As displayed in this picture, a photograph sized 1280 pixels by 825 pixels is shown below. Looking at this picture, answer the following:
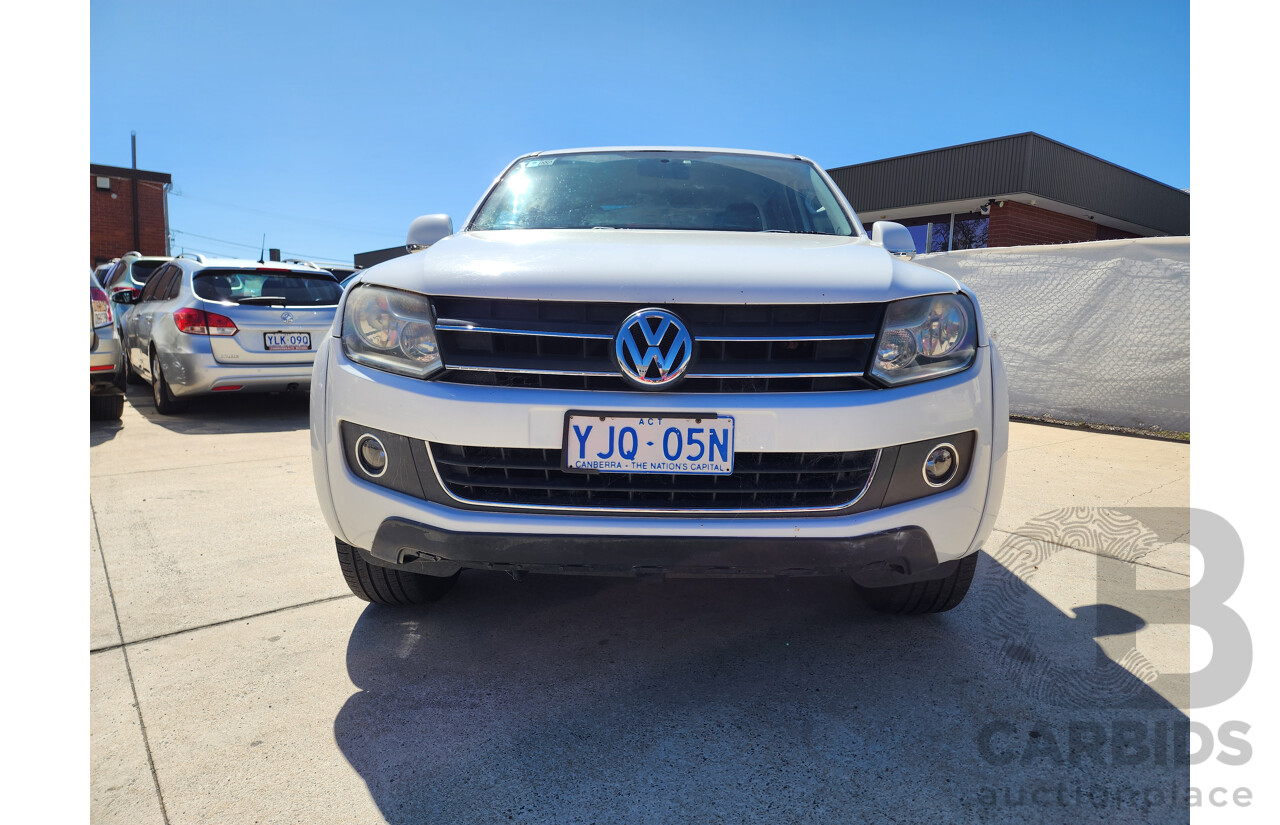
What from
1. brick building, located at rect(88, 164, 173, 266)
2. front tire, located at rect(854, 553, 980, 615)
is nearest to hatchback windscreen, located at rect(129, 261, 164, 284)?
front tire, located at rect(854, 553, 980, 615)

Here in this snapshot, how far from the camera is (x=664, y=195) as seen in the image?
2994 millimetres

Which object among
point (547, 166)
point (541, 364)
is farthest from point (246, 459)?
point (541, 364)

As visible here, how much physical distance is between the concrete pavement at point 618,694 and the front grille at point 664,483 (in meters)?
0.55

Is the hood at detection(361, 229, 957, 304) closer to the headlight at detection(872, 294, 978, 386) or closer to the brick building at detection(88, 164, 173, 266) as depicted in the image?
the headlight at detection(872, 294, 978, 386)

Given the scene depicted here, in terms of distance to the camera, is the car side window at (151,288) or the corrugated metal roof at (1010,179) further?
the corrugated metal roof at (1010,179)

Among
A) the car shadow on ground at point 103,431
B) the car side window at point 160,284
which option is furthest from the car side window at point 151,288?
the car shadow on ground at point 103,431

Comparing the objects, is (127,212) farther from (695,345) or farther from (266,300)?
(695,345)

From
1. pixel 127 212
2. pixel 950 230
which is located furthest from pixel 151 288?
pixel 127 212

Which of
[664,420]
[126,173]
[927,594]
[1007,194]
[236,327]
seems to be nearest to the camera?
[664,420]

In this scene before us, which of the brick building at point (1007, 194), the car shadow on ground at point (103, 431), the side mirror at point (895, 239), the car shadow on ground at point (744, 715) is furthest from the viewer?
the brick building at point (1007, 194)

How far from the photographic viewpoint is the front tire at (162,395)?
674 cm

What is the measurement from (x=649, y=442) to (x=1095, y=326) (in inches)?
252

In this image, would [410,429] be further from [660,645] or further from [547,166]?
[547,166]

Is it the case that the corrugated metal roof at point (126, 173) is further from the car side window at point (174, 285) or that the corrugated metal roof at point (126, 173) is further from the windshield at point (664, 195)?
the windshield at point (664, 195)
